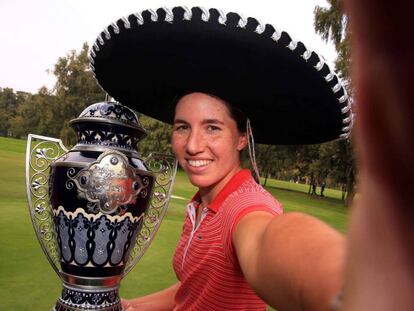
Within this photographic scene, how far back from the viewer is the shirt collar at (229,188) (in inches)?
66.9

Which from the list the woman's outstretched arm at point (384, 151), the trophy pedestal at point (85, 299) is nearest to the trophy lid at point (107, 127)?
the trophy pedestal at point (85, 299)

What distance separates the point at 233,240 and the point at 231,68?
2.31 ft

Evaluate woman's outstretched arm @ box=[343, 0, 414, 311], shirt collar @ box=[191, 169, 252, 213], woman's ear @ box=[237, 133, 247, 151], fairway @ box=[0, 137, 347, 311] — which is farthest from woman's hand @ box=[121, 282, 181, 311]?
woman's outstretched arm @ box=[343, 0, 414, 311]

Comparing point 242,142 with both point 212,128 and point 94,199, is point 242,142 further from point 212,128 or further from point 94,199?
point 94,199

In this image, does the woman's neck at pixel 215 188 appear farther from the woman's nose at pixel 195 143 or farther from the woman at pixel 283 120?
the woman's nose at pixel 195 143

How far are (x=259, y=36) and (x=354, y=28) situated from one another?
118cm

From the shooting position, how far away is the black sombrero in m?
1.42

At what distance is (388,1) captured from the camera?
0.23 m

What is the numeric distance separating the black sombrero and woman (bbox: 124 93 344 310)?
0.50ft

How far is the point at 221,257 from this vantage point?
142 centimetres

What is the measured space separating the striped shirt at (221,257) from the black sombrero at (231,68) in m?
0.38

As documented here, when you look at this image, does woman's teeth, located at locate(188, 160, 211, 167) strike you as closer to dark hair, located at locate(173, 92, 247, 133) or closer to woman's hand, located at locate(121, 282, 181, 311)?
dark hair, located at locate(173, 92, 247, 133)

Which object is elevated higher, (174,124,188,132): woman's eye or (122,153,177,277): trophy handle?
(174,124,188,132): woman's eye

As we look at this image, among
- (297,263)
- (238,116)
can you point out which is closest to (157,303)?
(238,116)
